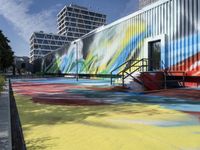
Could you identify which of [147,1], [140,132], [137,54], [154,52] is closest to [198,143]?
[140,132]

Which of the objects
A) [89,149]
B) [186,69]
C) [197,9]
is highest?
[197,9]

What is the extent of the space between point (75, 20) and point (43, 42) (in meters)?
18.4

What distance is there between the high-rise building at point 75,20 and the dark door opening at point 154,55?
108 metres

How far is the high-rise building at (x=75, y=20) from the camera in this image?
12256 centimetres

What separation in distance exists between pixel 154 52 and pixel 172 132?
507 inches

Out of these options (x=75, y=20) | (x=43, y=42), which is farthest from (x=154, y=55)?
(x=43, y=42)

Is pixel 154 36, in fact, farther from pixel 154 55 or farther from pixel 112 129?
pixel 112 129

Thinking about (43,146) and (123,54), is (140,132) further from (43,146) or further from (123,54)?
(123,54)

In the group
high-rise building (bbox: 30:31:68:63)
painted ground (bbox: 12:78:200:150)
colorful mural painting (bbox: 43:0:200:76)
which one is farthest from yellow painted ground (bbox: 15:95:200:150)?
high-rise building (bbox: 30:31:68:63)

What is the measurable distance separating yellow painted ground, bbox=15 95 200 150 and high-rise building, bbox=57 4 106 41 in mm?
118681

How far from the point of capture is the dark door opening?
649 inches

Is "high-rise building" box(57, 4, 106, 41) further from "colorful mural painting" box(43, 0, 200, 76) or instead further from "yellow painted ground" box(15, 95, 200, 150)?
"yellow painted ground" box(15, 95, 200, 150)

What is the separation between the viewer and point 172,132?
15.4ft

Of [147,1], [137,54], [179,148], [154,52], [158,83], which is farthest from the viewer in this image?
[147,1]
